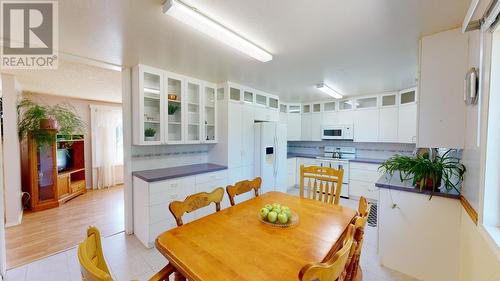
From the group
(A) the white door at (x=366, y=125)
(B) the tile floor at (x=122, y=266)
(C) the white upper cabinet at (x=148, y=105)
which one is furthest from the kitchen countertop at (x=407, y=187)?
(C) the white upper cabinet at (x=148, y=105)

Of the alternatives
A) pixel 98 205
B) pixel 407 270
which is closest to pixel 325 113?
pixel 407 270

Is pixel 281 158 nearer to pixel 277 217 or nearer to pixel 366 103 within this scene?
pixel 366 103

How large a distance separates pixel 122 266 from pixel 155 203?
0.69 metres

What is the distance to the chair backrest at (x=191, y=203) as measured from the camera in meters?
1.40

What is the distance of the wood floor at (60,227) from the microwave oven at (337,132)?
4501 mm

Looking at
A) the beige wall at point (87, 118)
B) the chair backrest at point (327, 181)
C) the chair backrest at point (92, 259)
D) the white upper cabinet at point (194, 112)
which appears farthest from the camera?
the beige wall at point (87, 118)

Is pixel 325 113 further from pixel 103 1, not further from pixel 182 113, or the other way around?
pixel 103 1

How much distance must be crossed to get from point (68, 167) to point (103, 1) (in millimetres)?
4769

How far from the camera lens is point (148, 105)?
2.90 meters

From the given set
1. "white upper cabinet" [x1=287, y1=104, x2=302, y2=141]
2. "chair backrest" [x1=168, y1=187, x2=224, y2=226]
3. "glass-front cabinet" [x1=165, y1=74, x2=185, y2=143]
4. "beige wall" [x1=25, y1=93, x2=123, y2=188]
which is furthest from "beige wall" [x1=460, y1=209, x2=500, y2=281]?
"beige wall" [x1=25, y1=93, x2=123, y2=188]

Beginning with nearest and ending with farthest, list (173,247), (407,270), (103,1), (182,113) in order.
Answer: (173,247) < (103,1) < (407,270) < (182,113)

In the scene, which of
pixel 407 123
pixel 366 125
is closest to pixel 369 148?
pixel 366 125

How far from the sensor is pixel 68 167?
4.59 metres

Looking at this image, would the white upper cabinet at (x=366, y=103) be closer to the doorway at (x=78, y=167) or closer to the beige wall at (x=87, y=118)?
the doorway at (x=78, y=167)
